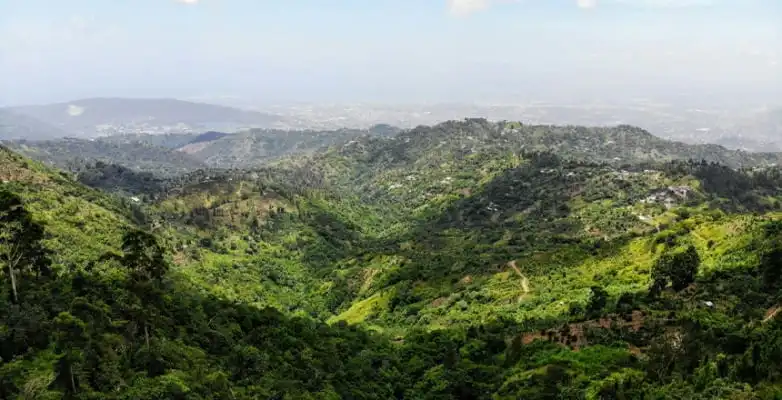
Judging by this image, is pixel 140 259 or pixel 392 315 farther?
pixel 392 315

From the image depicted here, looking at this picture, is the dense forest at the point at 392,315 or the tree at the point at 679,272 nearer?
the dense forest at the point at 392,315

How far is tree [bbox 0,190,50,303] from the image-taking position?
34.5 metres

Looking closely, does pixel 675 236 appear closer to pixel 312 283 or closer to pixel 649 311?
pixel 649 311

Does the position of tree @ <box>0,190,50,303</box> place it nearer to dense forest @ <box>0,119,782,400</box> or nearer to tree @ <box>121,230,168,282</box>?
dense forest @ <box>0,119,782,400</box>

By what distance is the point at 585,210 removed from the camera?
5945 inches

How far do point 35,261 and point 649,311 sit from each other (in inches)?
1830

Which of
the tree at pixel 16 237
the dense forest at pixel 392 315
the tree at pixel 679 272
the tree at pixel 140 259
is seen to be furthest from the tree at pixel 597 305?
the tree at pixel 16 237

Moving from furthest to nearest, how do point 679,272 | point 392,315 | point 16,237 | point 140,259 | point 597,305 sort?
1. point 392,315
2. point 679,272
3. point 597,305
4. point 140,259
5. point 16,237

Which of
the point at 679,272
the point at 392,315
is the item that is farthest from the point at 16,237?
the point at 392,315

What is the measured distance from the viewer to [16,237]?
36219 mm

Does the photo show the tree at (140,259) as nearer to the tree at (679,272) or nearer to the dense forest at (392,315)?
the dense forest at (392,315)

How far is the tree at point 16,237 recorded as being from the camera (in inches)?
1358

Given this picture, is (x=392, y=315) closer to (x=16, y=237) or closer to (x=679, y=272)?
(x=679, y=272)

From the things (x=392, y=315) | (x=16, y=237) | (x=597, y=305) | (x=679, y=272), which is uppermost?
(x=16, y=237)
